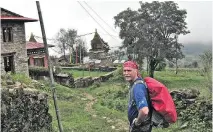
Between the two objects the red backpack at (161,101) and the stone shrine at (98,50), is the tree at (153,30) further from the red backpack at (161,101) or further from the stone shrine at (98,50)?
the red backpack at (161,101)

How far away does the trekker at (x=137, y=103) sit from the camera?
462 cm

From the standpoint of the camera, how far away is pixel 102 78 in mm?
37500

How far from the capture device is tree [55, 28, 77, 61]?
249 ft

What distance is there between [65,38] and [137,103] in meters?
74.6

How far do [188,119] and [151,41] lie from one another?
25.9 meters

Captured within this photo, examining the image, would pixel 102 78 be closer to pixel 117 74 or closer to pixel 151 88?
pixel 117 74

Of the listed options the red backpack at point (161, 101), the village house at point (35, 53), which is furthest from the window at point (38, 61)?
the red backpack at point (161, 101)

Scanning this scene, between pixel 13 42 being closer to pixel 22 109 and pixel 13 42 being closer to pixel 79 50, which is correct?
pixel 22 109

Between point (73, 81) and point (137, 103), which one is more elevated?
point (137, 103)

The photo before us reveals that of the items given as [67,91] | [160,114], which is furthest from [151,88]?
[67,91]

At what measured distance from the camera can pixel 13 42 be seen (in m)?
28.8

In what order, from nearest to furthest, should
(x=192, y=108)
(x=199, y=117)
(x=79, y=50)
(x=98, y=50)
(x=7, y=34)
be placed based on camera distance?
(x=199, y=117), (x=192, y=108), (x=7, y=34), (x=98, y=50), (x=79, y=50)

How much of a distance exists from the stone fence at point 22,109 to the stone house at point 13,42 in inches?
741

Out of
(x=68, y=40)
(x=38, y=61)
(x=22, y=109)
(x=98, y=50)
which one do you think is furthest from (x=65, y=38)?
(x=22, y=109)
